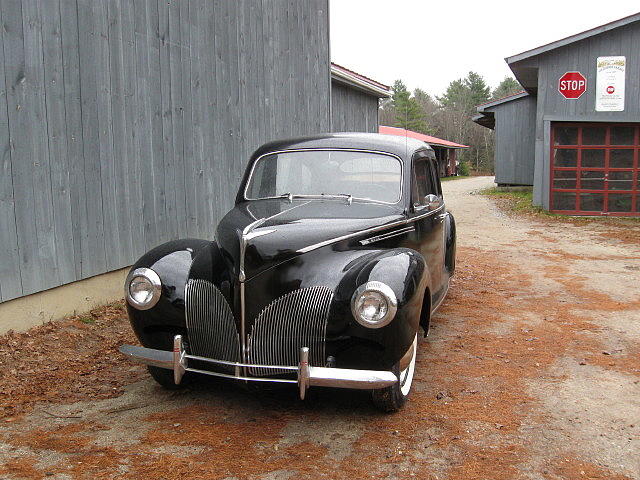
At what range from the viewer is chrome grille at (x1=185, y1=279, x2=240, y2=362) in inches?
153

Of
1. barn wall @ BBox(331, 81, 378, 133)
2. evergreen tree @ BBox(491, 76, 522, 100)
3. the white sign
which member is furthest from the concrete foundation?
evergreen tree @ BBox(491, 76, 522, 100)

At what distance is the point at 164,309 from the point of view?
4.09m

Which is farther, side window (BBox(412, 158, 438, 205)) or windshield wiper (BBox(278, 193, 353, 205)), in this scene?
side window (BBox(412, 158, 438, 205))


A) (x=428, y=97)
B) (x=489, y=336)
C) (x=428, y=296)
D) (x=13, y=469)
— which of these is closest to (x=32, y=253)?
(x=13, y=469)

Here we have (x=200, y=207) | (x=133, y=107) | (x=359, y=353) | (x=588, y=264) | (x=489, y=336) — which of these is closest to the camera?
(x=359, y=353)

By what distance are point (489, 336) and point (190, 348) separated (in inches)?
121

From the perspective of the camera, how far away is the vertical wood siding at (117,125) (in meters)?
5.43

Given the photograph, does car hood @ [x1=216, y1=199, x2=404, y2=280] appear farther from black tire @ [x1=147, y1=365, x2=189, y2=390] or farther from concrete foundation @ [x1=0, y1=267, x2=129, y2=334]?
concrete foundation @ [x1=0, y1=267, x2=129, y2=334]

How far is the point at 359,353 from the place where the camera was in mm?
3752

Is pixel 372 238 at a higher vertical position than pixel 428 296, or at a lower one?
higher

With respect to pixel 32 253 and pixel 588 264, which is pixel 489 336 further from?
pixel 588 264

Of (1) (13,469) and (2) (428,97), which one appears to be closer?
(1) (13,469)

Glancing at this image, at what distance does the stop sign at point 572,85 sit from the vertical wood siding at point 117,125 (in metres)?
10.2

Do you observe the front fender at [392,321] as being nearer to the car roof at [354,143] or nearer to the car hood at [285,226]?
the car hood at [285,226]
